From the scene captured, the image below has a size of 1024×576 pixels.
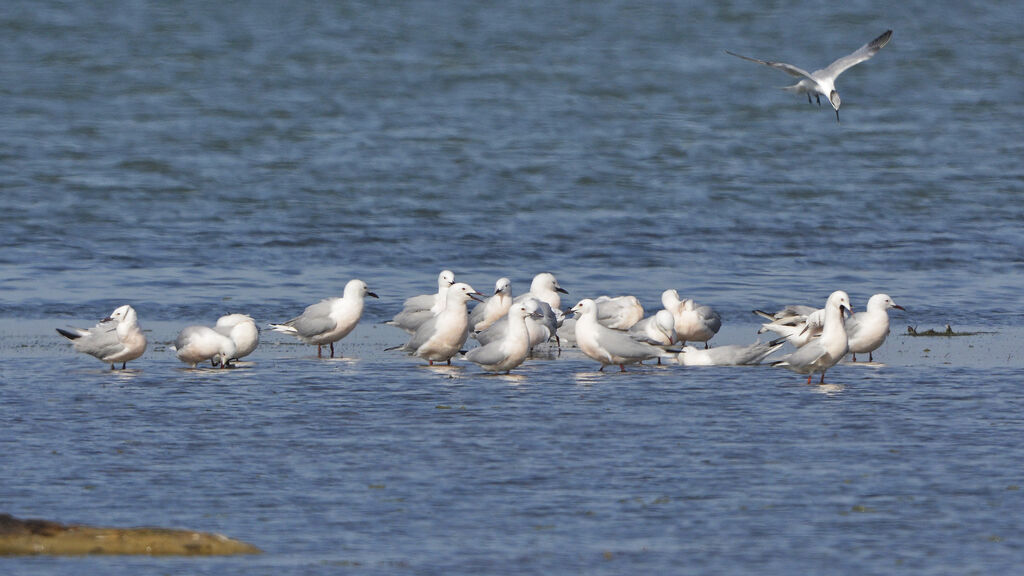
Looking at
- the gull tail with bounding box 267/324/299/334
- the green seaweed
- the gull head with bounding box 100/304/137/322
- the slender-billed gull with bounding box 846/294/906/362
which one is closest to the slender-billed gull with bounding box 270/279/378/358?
the gull tail with bounding box 267/324/299/334

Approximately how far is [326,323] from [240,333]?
1484 mm

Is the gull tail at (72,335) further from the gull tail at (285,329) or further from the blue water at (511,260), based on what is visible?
the gull tail at (285,329)

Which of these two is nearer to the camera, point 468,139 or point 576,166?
point 576,166

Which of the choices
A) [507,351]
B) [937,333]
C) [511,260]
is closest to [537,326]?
[507,351]

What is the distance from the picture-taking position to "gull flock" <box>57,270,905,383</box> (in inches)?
585

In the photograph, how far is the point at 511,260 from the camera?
77.0 ft

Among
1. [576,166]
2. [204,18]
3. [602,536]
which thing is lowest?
[602,536]

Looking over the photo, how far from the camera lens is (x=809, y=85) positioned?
57.7 ft

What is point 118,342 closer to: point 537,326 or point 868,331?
point 537,326

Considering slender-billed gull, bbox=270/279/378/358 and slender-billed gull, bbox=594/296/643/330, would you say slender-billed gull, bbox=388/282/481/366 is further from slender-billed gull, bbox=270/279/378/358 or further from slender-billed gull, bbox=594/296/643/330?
slender-billed gull, bbox=594/296/643/330

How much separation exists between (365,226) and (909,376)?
13.4 metres

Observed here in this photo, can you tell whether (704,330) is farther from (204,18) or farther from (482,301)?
(204,18)

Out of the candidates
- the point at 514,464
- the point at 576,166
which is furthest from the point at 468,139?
the point at 514,464

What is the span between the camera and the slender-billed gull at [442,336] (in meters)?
15.6
